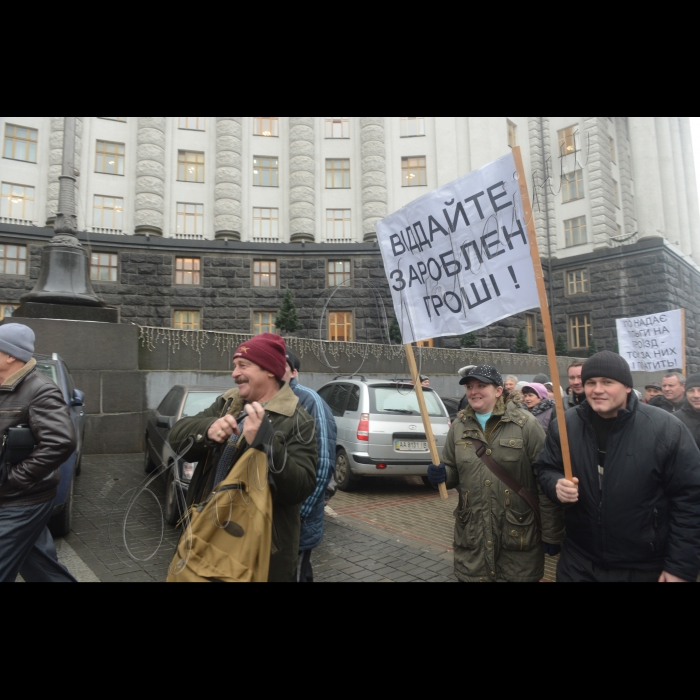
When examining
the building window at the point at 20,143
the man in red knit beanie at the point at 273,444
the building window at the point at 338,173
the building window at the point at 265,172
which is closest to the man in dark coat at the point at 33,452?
the man in red knit beanie at the point at 273,444

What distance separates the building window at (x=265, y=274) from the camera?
26.3 meters

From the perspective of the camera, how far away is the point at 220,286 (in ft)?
84.5

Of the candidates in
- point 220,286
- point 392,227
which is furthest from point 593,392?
point 220,286

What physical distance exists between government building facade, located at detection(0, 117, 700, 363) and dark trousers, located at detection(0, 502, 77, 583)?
22511 millimetres

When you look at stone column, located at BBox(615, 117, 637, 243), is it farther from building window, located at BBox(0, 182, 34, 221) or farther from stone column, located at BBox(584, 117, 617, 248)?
building window, located at BBox(0, 182, 34, 221)

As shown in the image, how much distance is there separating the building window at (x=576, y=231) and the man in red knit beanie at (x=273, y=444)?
3161cm

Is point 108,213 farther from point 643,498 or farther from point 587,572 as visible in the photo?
point 643,498

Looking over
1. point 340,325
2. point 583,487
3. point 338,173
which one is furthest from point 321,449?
point 338,173

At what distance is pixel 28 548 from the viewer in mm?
2883

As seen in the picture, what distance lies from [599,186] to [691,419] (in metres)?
29.0

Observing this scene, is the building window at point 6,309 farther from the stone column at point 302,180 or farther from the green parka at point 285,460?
the green parka at point 285,460

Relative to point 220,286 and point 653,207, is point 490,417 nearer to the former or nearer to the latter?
point 220,286

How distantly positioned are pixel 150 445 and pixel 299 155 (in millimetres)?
23109

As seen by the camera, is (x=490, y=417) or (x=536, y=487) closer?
(x=536, y=487)
